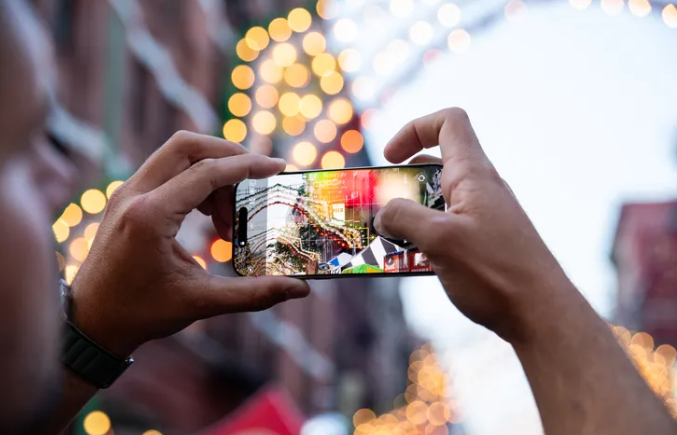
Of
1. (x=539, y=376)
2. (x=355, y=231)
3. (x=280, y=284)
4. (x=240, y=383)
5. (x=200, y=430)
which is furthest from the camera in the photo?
(x=240, y=383)

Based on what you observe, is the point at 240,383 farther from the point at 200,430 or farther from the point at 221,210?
the point at 221,210

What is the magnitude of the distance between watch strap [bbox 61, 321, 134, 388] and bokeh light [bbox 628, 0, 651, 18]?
18.7ft

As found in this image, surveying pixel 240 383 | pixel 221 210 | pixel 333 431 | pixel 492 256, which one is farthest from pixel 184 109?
pixel 492 256

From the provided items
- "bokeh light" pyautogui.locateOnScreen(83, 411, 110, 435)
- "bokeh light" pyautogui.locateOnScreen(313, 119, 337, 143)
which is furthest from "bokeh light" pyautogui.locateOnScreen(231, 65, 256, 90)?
"bokeh light" pyautogui.locateOnScreen(83, 411, 110, 435)

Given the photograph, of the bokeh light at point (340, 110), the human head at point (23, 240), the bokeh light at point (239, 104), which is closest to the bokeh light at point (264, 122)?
the bokeh light at point (239, 104)

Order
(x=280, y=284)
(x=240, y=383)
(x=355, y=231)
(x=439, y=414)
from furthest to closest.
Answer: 1. (x=439, y=414)
2. (x=240, y=383)
3. (x=355, y=231)
4. (x=280, y=284)

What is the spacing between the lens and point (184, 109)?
1288 cm

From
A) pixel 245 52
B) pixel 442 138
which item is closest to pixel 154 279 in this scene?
pixel 442 138

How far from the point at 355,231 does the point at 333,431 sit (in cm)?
1712

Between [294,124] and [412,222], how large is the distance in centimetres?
785

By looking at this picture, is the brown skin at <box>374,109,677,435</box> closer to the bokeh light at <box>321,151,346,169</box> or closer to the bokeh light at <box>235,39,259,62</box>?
the bokeh light at <box>235,39,259,62</box>

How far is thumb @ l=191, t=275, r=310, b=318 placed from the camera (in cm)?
176

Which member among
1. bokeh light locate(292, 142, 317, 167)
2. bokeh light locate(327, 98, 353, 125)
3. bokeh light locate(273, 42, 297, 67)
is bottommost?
bokeh light locate(292, 142, 317, 167)

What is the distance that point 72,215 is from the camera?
5840mm
